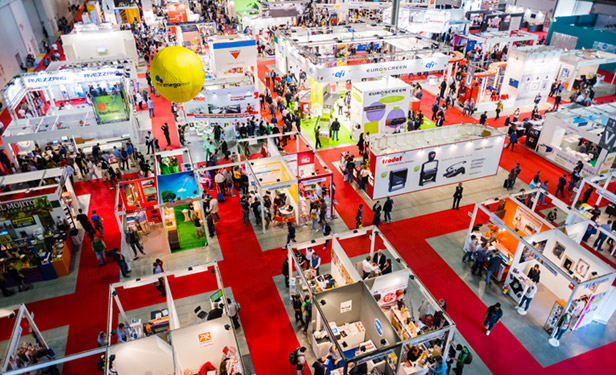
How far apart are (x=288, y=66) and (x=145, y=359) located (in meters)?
22.7

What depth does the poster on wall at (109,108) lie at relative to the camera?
1753cm

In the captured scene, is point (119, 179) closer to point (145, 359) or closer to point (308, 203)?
point (308, 203)

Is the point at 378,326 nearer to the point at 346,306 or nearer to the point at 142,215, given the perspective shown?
the point at 346,306

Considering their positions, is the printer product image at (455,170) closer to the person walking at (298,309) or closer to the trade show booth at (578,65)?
the person walking at (298,309)

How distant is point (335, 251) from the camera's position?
411 inches

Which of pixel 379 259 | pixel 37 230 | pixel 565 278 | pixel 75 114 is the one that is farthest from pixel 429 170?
pixel 75 114

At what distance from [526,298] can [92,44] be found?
94.1 feet

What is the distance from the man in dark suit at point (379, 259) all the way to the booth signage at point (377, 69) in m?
9.79

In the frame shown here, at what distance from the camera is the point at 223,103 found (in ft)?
64.6

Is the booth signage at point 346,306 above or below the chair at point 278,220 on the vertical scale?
above

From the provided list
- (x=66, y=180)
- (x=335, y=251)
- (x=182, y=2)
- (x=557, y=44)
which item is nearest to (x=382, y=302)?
(x=335, y=251)

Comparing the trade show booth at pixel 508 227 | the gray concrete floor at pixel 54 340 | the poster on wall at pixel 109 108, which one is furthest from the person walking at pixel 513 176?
the poster on wall at pixel 109 108

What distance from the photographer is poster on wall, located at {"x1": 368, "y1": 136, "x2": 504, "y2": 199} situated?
14.7 metres

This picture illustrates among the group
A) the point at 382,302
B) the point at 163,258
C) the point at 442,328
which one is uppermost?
the point at 442,328
